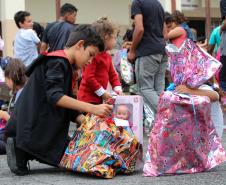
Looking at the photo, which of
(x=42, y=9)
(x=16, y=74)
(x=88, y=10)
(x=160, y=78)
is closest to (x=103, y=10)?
(x=88, y=10)

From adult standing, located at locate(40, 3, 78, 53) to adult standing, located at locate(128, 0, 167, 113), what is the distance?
0.99m

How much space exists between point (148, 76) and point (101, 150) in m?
2.81

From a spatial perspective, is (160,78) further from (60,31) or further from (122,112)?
(122,112)

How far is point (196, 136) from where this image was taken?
15.2 ft

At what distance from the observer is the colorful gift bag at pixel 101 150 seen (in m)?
4.55

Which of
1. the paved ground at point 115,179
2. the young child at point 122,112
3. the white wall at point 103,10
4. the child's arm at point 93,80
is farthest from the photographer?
the white wall at point 103,10

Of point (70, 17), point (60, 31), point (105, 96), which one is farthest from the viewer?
point (70, 17)

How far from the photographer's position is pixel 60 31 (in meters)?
8.09

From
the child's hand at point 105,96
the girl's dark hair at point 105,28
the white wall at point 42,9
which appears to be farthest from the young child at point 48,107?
the white wall at point 42,9

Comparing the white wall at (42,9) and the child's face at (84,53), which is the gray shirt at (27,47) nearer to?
the child's face at (84,53)

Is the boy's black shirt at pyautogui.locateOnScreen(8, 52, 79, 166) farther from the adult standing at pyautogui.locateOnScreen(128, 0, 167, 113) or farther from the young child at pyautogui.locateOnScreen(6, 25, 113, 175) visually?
the adult standing at pyautogui.locateOnScreen(128, 0, 167, 113)

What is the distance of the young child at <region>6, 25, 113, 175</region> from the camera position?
469cm

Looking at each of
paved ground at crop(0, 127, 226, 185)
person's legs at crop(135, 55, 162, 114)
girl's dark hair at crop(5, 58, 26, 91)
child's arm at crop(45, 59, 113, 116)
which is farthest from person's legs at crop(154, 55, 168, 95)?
child's arm at crop(45, 59, 113, 116)

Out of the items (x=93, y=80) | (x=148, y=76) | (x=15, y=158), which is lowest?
(x=15, y=158)
